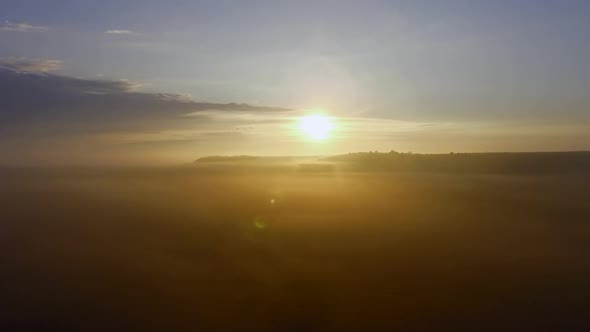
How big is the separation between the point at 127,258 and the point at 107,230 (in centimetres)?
344

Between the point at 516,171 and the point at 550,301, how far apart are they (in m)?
31.5

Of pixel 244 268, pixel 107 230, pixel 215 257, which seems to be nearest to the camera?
pixel 244 268

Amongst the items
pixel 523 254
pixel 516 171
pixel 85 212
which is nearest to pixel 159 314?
pixel 523 254

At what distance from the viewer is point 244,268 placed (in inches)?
460

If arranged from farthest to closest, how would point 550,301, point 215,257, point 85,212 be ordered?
point 85,212, point 215,257, point 550,301

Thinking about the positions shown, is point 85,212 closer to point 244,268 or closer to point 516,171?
point 244,268

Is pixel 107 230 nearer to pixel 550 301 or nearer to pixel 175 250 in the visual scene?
pixel 175 250

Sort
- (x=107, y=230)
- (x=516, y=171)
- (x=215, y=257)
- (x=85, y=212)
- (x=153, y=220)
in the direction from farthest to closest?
(x=516, y=171), (x=85, y=212), (x=153, y=220), (x=107, y=230), (x=215, y=257)

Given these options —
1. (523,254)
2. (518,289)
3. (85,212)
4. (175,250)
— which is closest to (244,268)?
(175,250)

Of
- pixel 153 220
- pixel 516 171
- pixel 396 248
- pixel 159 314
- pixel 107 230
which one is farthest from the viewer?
pixel 516 171

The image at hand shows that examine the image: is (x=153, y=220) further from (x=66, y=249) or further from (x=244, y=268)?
(x=244, y=268)

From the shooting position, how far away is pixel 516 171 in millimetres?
39562

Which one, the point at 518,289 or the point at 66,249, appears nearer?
the point at 518,289

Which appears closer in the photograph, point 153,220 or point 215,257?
point 215,257
